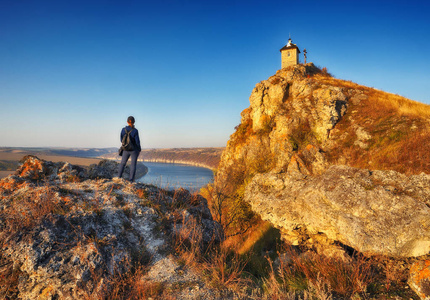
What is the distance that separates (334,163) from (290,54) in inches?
1081

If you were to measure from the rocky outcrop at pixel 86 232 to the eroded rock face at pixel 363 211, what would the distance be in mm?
3025

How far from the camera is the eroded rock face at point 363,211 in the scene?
187 inches

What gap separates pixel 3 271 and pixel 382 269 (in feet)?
24.4

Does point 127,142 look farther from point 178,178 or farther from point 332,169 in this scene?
point 178,178

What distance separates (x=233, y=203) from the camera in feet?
70.2

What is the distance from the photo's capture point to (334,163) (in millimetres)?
19141

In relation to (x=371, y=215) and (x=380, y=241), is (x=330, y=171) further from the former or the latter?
(x=380, y=241)

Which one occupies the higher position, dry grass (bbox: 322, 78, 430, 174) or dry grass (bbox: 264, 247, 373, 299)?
dry grass (bbox: 322, 78, 430, 174)

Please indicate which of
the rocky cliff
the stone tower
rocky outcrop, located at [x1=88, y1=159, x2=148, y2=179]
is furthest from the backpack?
the stone tower

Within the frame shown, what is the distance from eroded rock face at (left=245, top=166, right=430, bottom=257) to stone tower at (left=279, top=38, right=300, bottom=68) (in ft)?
121

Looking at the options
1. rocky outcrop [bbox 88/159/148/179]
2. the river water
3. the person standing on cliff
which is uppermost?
the person standing on cliff

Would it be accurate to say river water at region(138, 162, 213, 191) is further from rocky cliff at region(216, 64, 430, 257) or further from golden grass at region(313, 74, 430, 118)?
golden grass at region(313, 74, 430, 118)

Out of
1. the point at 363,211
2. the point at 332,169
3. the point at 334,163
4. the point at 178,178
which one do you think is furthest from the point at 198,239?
the point at 178,178

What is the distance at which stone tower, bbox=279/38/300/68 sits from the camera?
38.5 meters
